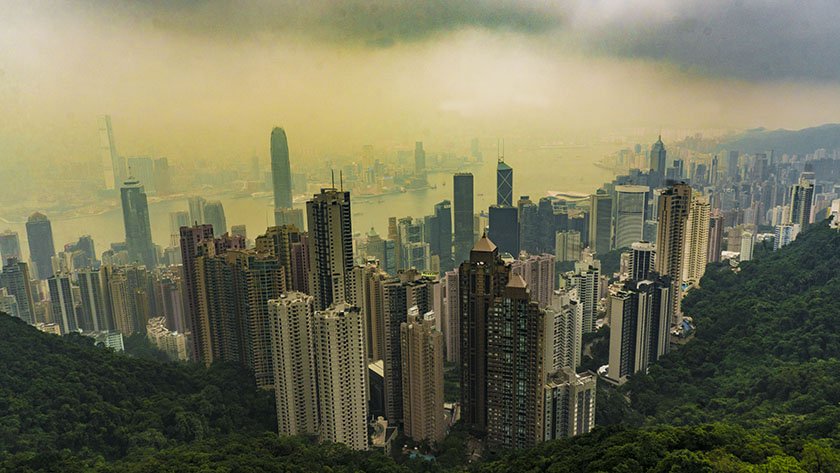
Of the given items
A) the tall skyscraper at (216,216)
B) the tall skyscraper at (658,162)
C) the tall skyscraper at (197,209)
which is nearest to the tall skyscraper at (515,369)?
the tall skyscraper at (216,216)

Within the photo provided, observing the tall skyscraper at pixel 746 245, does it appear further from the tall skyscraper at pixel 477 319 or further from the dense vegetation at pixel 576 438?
the tall skyscraper at pixel 477 319

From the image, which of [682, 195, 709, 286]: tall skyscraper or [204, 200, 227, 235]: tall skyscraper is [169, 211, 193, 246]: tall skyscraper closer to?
[204, 200, 227, 235]: tall skyscraper

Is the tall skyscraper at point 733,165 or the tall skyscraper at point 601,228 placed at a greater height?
the tall skyscraper at point 733,165

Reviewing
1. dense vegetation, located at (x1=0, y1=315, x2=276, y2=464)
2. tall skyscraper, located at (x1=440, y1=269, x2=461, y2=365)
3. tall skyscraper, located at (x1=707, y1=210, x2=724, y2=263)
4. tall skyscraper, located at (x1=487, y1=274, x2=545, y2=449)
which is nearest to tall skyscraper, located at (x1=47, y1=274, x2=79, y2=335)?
dense vegetation, located at (x1=0, y1=315, x2=276, y2=464)

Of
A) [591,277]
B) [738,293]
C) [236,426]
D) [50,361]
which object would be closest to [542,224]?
[591,277]

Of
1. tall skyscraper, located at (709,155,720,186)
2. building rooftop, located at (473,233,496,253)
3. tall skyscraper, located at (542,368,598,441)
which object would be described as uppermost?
tall skyscraper, located at (709,155,720,186)
